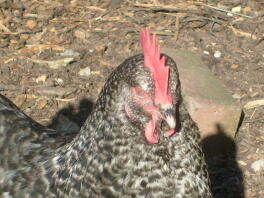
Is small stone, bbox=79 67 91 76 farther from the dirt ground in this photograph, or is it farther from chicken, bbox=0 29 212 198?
chicken, bbox=0 29 212 198

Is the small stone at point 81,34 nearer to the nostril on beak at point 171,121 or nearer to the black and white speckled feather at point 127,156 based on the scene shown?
the black and white speckled feather at point 127,156

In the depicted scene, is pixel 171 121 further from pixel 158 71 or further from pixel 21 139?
pixel 21 139

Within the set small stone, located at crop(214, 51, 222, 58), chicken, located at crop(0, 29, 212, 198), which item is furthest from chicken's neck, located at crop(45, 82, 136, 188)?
small stone, located at crop(214, 51, 222, 58)

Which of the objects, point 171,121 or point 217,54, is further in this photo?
point 217,54

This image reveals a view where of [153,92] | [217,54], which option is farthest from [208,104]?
[153,92]

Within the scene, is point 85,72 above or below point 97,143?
below
